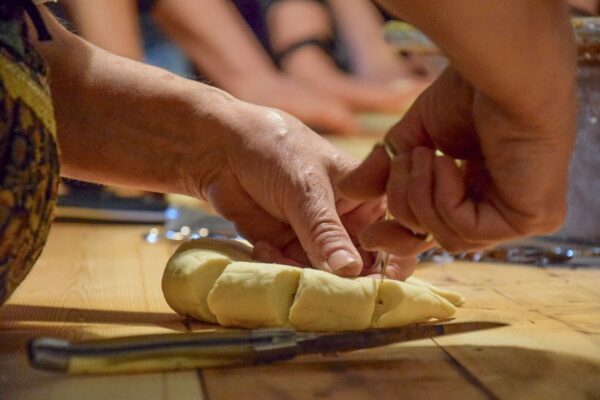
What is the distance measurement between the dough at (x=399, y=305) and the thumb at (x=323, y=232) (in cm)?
5

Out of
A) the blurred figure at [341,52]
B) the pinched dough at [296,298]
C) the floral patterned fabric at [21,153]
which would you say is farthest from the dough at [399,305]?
the blurred figure at [341,52]

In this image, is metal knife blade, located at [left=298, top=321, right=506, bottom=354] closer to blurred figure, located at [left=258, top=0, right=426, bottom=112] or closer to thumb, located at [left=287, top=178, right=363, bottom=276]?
thumb, located at [left=287, top=178, right=363, bottom=276]

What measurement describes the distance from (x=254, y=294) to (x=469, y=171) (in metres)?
0.30

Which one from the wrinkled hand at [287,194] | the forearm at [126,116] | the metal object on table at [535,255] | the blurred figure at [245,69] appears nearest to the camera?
the wrinkled hand at [287,194]

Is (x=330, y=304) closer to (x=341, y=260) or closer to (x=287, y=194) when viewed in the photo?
(x=341, y=260)

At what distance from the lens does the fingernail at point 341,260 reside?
40.3 inches

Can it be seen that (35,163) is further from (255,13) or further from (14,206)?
(255,13)

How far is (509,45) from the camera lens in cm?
73

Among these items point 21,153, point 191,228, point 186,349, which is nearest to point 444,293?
point 186,349

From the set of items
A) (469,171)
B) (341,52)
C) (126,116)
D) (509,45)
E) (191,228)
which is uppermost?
(509,45)

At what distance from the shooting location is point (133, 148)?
1.29 meters

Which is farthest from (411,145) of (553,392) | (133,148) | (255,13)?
(255,13)

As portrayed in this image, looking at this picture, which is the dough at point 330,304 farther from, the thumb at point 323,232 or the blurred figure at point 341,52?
the blurred figure at point 341,52

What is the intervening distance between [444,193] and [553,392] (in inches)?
8.7
